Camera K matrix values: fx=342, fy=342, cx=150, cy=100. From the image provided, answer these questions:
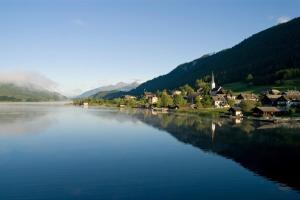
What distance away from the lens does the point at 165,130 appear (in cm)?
8925

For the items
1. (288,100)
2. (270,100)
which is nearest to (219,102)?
(270,100)

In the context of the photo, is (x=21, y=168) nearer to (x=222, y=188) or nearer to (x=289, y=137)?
(x=222, y=188)

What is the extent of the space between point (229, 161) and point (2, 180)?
99.7 ft

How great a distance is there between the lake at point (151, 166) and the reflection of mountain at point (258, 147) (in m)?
0.12

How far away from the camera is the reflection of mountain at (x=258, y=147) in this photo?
43656mm

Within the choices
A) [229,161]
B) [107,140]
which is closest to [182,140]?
[107,140]

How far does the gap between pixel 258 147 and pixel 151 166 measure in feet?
80.3

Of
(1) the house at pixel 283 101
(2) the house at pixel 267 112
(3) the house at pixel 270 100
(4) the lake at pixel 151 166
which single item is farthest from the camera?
(3) the house at pixel 270 100

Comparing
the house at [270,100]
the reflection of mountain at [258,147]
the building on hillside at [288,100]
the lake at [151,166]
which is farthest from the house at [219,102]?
the lake at [151,166]

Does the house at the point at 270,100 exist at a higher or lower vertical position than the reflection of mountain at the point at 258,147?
higher

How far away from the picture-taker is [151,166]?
46.4 meters

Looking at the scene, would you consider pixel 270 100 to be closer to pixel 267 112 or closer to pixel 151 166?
pixel 267 112

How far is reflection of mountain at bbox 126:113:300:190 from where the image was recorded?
4366 centimetres

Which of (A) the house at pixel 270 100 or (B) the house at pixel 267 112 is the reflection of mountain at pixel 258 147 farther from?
(A) the house at pixel 270 100
